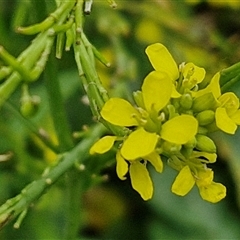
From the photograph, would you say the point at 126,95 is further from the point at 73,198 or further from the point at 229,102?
the point at 229,102

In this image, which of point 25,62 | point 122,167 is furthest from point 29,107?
point 122,167

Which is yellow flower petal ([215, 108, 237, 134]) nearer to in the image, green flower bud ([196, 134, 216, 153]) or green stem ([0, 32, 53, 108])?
green flower bud ([196, 134, 216, 153])

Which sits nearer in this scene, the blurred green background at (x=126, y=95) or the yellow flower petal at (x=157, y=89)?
the yellow flower petal at (x=157, y=89)

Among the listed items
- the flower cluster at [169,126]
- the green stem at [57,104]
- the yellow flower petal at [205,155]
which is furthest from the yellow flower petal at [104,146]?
the green stem at [57,104]

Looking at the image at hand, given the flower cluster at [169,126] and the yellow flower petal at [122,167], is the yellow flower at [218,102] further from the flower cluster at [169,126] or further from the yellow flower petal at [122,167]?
the yellow flower petal at [122,167]

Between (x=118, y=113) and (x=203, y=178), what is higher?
(x=118, y=113)


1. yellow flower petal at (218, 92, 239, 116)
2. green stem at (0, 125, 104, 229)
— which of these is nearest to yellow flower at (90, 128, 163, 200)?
yellow flower petal at (218, 92, 239, 116)
